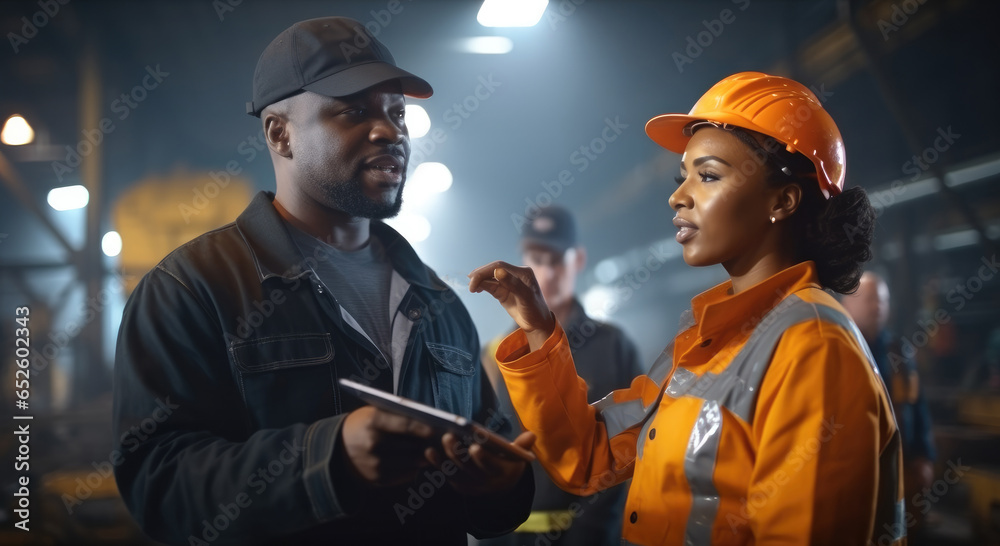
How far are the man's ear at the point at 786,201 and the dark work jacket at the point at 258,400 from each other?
940mm

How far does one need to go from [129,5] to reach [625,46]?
9.69ft

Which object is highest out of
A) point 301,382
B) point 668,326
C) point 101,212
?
point 101,212

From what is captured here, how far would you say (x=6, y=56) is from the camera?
335 centimetres

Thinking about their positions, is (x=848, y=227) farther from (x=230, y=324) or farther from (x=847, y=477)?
(x=230, y=324)

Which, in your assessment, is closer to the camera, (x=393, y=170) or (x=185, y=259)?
(x=185, y=259)

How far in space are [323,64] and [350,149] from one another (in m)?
0.22

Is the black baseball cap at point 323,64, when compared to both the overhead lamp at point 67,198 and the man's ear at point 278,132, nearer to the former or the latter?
the man's ear at point 278,132

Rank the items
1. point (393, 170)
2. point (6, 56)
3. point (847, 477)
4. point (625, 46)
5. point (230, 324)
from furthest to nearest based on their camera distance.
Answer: point (625, 46), point (6, 56), point (393, 170), point (230, 324), point (847, 477)

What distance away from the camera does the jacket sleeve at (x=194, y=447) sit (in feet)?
4.50

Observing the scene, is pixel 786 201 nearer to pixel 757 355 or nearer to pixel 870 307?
pixel 757 355

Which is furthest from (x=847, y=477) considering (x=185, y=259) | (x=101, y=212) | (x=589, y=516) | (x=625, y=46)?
(x=101, y=212)

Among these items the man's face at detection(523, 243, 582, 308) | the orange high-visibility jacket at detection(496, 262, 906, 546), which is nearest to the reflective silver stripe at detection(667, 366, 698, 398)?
the orange high-visibility jacket at detection(496, 262, 906, 546)

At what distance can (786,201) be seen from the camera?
1551 mm

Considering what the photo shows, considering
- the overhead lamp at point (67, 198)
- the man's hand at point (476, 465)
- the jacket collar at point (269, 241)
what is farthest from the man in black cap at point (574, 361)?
the overhead lamp at point (67, 198)
